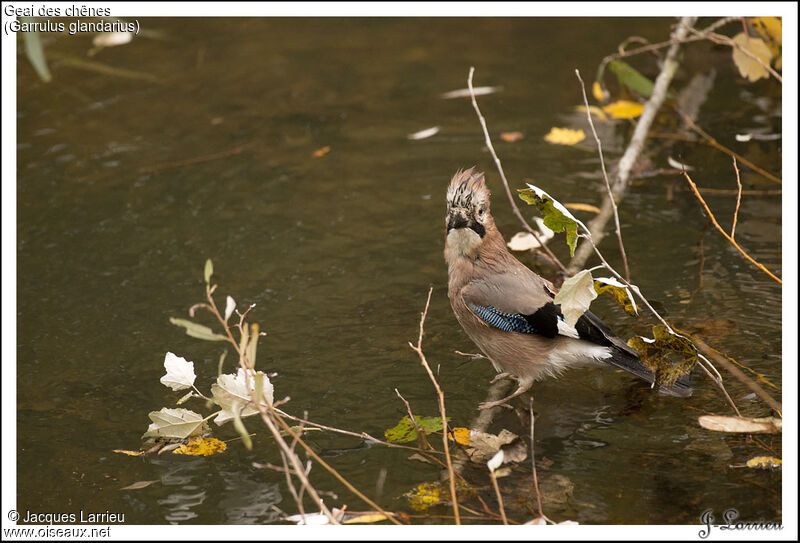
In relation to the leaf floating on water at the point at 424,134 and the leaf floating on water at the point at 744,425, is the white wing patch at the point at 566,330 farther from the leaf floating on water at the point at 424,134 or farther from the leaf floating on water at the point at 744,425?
the leaf floating on water at the point at 424,134

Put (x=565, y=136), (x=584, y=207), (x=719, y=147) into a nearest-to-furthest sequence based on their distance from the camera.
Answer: (x=584, y=207), (x=719, y=147), (x=565, y=136)

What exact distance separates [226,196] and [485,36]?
3.08 metres

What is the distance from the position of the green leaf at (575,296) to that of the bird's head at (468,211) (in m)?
0.69

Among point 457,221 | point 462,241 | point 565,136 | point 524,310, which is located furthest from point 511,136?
point 524,310

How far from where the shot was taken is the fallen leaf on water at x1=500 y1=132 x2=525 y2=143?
5.95 meters

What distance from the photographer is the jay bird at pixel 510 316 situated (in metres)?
3.57

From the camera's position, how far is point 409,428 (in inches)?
139

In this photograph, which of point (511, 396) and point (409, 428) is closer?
point (409, 428)

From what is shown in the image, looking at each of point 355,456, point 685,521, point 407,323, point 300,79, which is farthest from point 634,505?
point 300,79

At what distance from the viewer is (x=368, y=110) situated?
6.50 m

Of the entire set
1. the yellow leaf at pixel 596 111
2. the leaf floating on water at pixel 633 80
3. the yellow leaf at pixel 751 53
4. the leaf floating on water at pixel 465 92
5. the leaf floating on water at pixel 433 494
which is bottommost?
the leaf floating on water at pixel 433 494

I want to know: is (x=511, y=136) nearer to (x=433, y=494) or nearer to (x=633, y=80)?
(x=633, y=80)

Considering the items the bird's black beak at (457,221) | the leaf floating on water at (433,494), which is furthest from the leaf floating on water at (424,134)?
the leaf floating on water at (433,494)

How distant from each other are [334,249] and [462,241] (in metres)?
1.32
